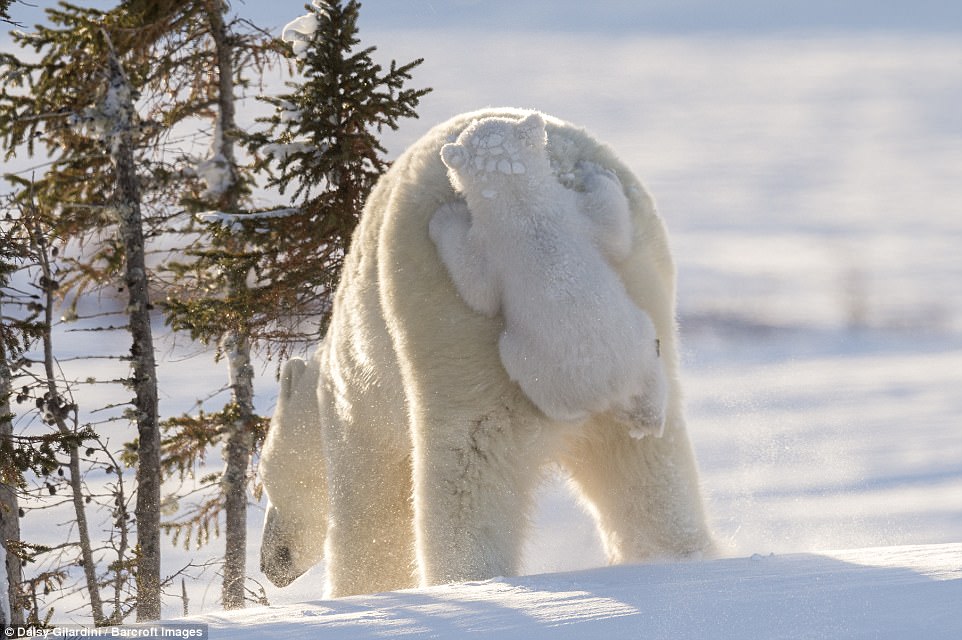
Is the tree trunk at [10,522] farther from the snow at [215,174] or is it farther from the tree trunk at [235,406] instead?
the snow at [215,174]

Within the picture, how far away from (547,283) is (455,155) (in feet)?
1.97

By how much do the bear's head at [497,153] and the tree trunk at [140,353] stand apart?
20.7ft

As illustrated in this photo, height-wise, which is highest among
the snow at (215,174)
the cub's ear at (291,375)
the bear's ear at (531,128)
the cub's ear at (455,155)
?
the snow at (215,174)

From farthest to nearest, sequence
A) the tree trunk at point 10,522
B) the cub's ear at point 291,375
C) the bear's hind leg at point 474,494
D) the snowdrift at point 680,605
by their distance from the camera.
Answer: the tree trunk at point 10,522
the cub's ear at point 291,375
the bear's hind leg at point 474,494
the snowdrift at point 680,605

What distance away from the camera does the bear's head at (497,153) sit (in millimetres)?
4184

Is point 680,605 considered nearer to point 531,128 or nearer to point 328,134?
point 531,128

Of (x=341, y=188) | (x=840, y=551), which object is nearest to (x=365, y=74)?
(x=341, y=188)

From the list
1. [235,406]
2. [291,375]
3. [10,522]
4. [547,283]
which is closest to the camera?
[547,283]

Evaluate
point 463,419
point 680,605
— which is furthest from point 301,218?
point 680,605

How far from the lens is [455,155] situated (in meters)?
4.18

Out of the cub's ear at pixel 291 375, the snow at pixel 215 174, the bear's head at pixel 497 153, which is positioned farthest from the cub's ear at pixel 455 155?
the snow at pixel 215 174

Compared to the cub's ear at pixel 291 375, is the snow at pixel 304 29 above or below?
above

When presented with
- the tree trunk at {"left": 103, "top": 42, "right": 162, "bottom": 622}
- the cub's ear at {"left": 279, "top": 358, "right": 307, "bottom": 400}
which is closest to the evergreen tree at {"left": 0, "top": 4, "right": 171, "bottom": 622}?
the tree trunk at {"left": 103, "top": 42, "right": 162, "bottom": 622}

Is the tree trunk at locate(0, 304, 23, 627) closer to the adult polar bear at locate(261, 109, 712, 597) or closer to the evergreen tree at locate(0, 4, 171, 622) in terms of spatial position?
the evergreen tree at locate(0, 4, 171, 622)
